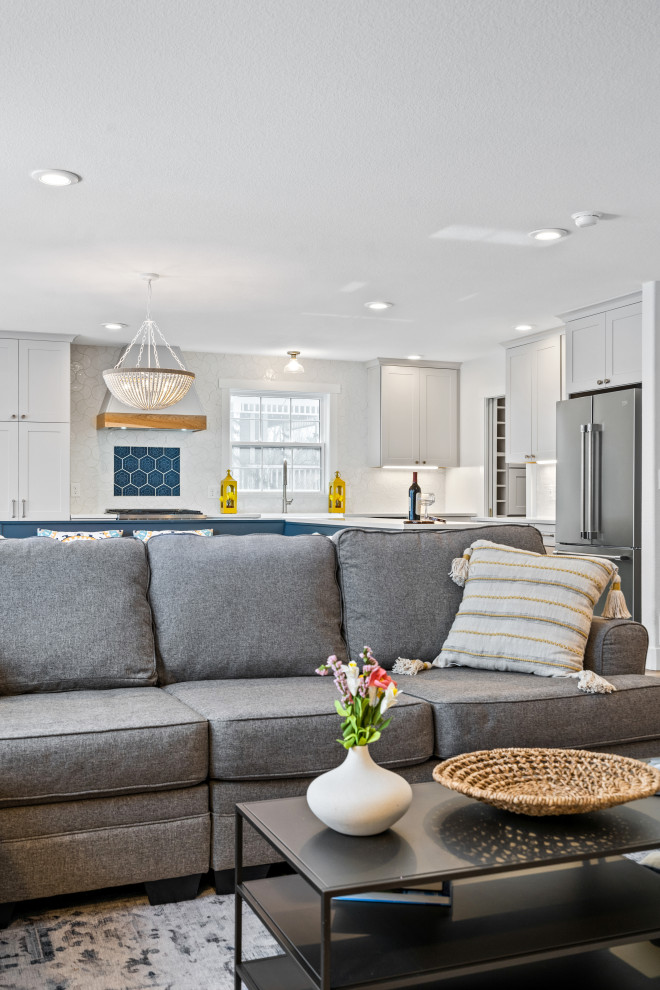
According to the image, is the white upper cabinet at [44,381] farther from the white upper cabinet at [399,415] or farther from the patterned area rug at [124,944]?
the patterned area rug at [124,944]

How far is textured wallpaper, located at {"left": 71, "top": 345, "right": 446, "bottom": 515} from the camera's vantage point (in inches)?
311

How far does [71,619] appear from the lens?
2.71 m

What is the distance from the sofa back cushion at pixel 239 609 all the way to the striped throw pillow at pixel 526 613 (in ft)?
1.43

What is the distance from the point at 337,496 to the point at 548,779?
6.82 metres

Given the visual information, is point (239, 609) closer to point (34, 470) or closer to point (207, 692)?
point (207, 692)

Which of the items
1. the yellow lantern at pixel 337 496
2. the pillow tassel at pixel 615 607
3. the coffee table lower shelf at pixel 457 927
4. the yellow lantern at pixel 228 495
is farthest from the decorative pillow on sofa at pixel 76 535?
the yellow lantern at pixel 337 496

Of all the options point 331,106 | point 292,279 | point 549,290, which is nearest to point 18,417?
point 292,279

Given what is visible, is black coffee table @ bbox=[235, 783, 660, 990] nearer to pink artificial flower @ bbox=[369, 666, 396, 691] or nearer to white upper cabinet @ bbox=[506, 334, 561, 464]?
pink artificial flower @ bbox=[369, 666, 396, 691]

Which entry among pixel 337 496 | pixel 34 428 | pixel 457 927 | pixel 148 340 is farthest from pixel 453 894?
pixel 337 496

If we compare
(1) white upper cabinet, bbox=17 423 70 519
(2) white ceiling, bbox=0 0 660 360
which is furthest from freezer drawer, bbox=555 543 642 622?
(1) white upper cabinet, bbox=17 423 70 519

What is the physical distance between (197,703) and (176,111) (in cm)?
205

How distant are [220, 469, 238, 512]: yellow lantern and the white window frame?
0.74 ft

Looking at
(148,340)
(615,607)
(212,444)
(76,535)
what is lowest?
(615,607)

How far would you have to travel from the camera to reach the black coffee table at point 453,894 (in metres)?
1.41
